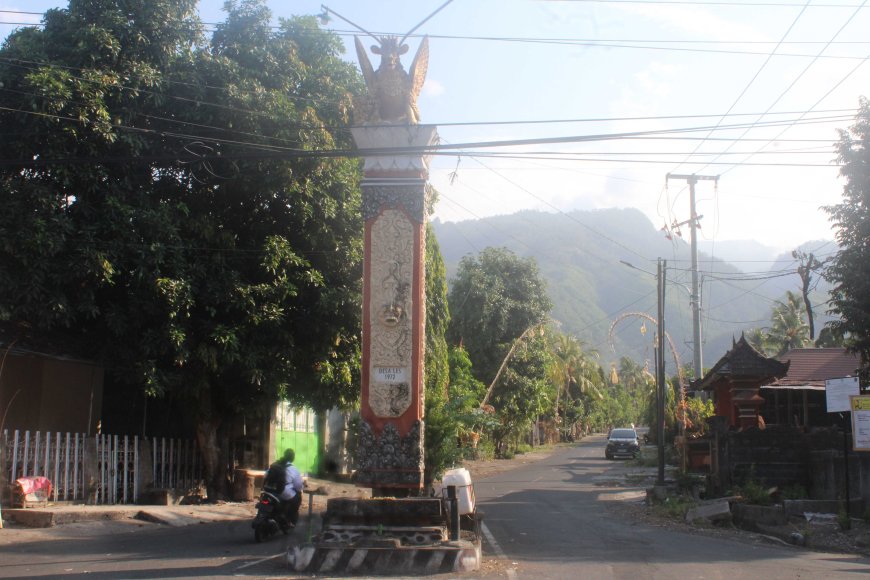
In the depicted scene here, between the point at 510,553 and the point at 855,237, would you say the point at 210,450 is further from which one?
the point at 855,237

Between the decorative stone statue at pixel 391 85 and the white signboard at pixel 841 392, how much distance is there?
9.31m

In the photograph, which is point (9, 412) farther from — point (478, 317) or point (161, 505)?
point (478, 317)

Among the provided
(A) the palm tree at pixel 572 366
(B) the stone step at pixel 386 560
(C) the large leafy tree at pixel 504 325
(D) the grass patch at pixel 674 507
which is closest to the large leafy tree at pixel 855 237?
(D) the grass patch at pixel 674 507

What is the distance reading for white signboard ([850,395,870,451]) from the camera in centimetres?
1427

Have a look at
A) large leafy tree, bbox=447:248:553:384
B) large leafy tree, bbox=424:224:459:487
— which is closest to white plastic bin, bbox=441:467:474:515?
large leafy tree, bbox=424:224:459:487

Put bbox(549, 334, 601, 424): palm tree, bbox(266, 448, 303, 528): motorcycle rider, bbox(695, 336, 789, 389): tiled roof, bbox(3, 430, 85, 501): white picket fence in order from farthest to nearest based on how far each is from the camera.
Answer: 1. bbox(549, 334, 601, 424): palm tree
2. bbox(695, 336, 789, 389): tiled roof
3. bbox(3, 430, 85, 501): white picket fence
4. bbox(266, 448, 303, 528): motorcycle rider

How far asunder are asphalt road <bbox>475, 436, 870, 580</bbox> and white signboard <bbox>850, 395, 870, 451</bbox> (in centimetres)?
264

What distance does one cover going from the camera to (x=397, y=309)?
11867mm

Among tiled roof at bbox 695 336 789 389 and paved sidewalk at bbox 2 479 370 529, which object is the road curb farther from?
tiled roof at bbox 695 336 789 389

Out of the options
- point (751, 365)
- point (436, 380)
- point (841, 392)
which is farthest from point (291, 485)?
point (751, 365)

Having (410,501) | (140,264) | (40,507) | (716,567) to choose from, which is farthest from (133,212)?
(716,567)

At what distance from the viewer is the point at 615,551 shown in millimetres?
12008

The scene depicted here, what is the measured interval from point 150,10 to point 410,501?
11414mm

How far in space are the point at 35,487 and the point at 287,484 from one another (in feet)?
17.2
